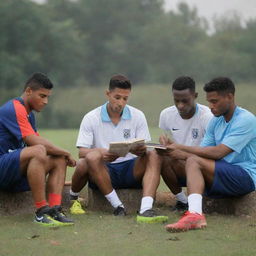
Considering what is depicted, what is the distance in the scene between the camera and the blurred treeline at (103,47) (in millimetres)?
46144

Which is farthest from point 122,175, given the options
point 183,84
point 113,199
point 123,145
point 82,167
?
point 183,84

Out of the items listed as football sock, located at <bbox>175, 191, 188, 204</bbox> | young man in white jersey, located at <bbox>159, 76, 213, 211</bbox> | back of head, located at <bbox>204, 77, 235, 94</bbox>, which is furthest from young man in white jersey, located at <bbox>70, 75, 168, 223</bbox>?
back of head, located at <bbox>204, 77, 235, 94</bbox>

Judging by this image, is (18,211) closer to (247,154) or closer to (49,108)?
(247,154)

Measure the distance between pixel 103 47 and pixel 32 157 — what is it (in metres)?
53.5

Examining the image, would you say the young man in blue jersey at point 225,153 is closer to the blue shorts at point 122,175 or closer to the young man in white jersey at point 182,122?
the young man in white jersey at point 182,122

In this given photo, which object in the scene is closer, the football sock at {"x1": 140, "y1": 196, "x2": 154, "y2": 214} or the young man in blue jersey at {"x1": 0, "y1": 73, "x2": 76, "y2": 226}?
the young man in blue jersey at {"x1": 0, "y1": 73, "x2": 76, "y2": 226}

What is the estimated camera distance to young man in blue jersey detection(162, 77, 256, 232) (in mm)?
6465

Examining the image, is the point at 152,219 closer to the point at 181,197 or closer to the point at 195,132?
the point at 181,197

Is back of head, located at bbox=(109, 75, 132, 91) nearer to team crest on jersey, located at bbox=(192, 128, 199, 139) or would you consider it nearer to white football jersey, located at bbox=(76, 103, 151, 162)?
white football jersey, located at bbox=(76, 103, 151, 162)

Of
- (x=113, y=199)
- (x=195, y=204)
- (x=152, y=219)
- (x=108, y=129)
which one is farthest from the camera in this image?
(x=108, y=129)

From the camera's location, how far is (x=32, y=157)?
6.33 metres

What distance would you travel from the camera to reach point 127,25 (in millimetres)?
63438

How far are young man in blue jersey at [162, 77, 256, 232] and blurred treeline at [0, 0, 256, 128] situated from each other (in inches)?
1333

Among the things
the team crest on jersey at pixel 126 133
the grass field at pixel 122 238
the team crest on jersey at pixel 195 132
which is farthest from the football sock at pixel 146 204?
the team crest on jersey at pixel 195 132
